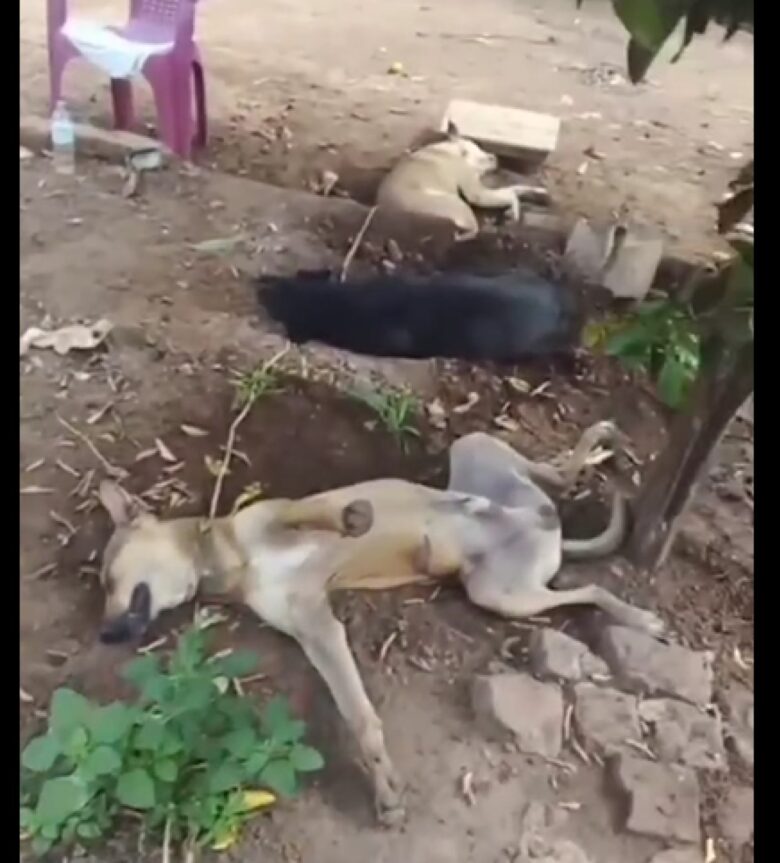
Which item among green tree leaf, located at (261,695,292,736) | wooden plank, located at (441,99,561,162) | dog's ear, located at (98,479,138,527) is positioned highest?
wooden plank, located at (441,99,561,162)

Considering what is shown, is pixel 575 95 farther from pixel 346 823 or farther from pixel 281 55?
pixel 346 823

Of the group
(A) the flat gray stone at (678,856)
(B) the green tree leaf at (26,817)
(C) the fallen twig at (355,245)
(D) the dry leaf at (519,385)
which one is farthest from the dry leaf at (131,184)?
(A) the flat gray stone at (678,856)

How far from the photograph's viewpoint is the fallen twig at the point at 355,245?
78 centimetres

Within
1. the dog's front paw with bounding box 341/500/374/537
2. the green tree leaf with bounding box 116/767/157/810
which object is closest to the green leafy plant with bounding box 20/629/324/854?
the green tree leaf with bounding box 116/767/157/810

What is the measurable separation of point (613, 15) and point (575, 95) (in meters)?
0.05

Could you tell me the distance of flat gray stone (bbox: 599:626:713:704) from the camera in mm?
761

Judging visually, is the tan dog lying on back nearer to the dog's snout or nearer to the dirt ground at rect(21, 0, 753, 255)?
the dirt ground at rect(21, 0, 753, 255)

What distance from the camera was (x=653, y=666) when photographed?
76 cm

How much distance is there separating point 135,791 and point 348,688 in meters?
0.12

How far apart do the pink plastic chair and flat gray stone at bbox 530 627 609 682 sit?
0.34 m

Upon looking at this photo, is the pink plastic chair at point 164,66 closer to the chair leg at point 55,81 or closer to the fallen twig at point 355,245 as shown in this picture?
the chair leg at point 55,81

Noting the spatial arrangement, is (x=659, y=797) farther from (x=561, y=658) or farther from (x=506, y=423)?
(x=506, y=423)

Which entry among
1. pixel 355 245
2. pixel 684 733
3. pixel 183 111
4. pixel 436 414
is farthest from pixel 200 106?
pixel 684 733

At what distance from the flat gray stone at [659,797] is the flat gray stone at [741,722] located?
0.03m
